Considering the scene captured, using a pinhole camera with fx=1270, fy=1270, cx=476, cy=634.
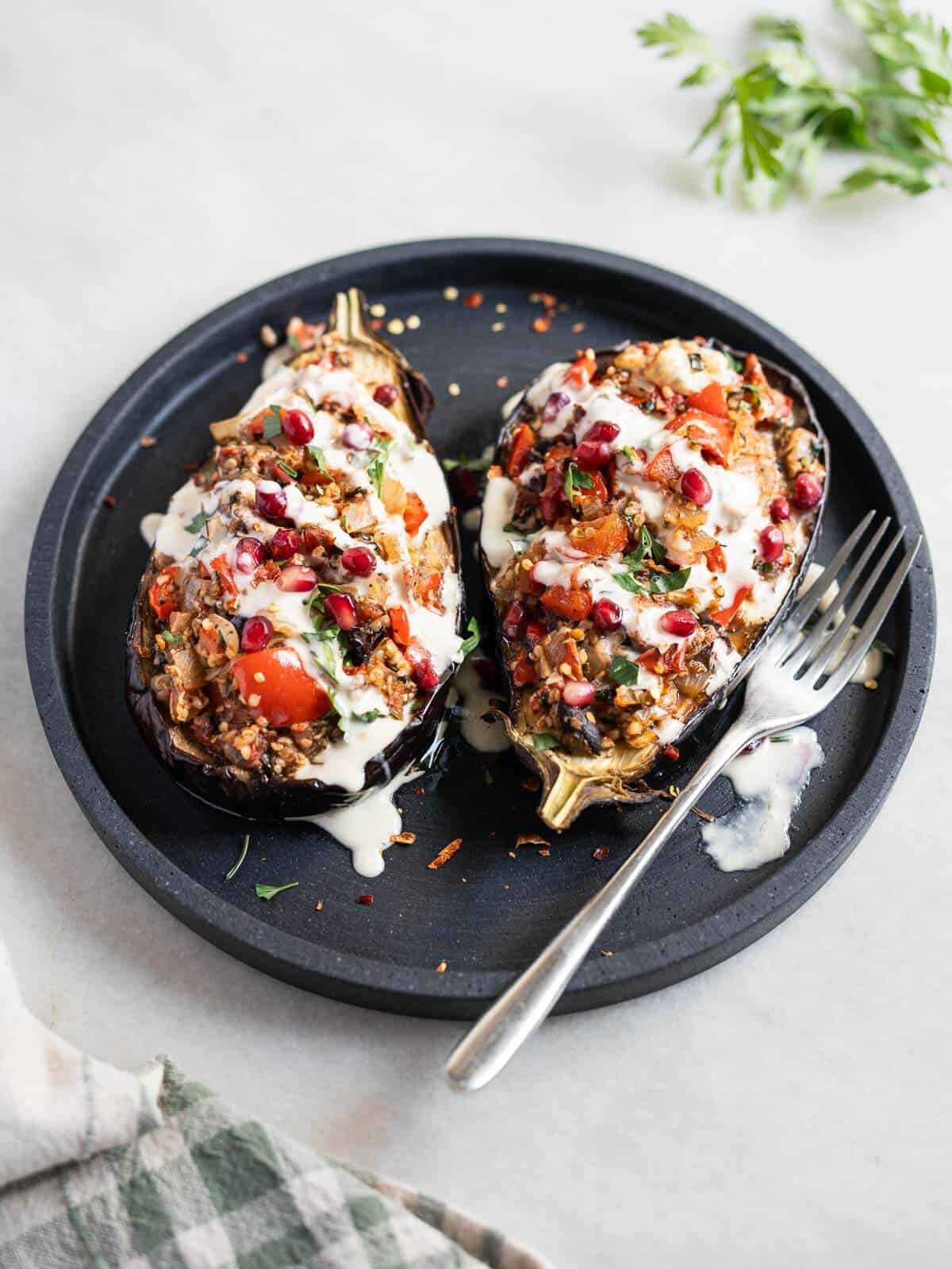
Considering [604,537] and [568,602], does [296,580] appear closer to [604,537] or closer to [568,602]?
[568,602]

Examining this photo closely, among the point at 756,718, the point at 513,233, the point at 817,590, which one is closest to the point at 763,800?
the point at 756,718

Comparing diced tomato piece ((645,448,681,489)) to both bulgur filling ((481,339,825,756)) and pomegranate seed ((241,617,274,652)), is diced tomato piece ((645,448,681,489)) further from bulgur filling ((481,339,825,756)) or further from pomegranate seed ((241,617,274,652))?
pomegranate seed ((241,617,274,652))

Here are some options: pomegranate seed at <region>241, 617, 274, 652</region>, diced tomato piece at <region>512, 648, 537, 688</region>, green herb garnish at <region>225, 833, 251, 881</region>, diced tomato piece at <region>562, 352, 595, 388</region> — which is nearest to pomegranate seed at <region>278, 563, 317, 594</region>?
pomegranate seed at <region>241, 617, 274, 652</region>

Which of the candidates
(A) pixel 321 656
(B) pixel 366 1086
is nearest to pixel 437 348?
(A) pixel 321 656

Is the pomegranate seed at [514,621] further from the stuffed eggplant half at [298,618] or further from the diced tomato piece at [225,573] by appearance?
the diced tomato piece at [225,573]

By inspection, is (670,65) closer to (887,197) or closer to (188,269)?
(887,197)
